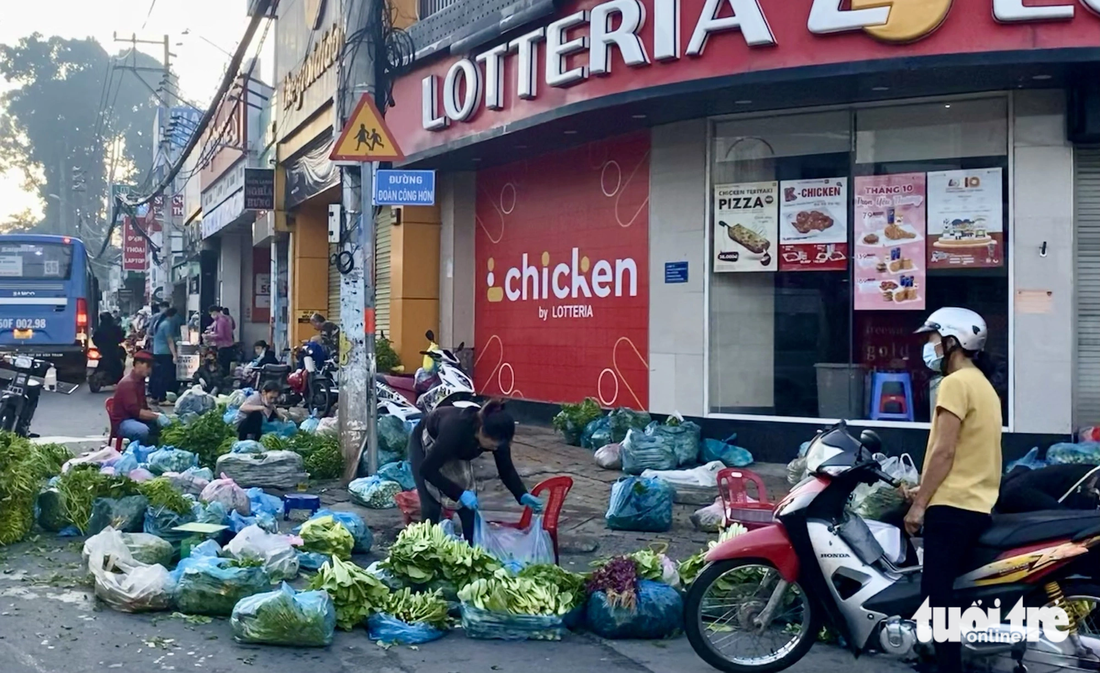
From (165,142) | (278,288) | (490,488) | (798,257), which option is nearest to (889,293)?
(798,257)

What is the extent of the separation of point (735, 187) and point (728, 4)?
2.14m

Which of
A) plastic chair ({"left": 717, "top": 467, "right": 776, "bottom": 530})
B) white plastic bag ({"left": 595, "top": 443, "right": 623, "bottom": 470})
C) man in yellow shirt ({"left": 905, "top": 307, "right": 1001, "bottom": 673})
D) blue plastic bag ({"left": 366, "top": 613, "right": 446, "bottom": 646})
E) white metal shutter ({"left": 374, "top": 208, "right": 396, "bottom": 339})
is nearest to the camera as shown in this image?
man in yellow shirt ({"left": 905, "top": 307, "right": 1001, "bottom": 673})

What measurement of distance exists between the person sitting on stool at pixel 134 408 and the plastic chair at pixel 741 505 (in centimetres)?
634

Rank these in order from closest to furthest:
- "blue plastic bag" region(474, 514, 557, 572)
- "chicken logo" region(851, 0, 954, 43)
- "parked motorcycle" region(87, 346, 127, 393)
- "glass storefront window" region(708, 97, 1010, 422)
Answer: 1. "blue plastic bag" region(474, 514, 557, 572)
2. "chicken logo" region(851, 0, 954, 43)
3. "glass storefront window" region(708, 97, 1010, 422)
4. "parked motorcycle" region(87, 346, 127, 393)

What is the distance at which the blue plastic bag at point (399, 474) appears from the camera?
1034cm

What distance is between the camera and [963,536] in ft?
16.5

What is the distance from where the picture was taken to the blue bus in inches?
926

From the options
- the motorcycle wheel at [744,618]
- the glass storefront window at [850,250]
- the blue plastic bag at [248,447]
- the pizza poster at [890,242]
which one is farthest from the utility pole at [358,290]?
the motorcycle wheel at [744,618]

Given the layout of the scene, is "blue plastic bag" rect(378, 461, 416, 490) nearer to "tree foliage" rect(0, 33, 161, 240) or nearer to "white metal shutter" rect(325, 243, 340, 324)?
"white metal shutter" rect(325, 243, 340, 324)

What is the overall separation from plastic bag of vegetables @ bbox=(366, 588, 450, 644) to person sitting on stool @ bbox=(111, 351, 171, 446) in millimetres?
6169

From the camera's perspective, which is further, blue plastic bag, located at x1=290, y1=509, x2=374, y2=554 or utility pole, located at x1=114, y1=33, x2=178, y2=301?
utility pole, located at x1=114, y1=33, x2=178, y2=301

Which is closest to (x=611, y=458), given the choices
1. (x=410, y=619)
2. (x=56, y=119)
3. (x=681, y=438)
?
(x=681, y=438)

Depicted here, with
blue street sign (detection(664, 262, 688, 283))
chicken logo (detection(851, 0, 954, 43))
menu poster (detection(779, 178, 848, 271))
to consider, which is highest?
chicken logo (detection(851, 0, 954, 43))

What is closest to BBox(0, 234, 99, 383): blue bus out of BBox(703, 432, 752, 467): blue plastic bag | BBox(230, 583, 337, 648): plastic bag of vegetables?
BBox(703, 432, 752, 467): blue plastic bag
